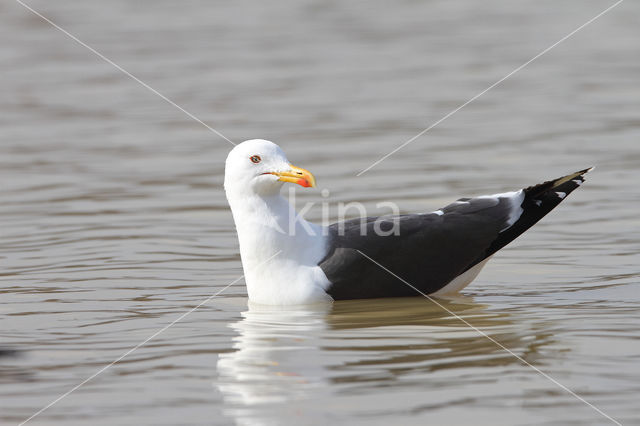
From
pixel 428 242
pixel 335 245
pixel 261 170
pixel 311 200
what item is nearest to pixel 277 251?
pixel 335 245

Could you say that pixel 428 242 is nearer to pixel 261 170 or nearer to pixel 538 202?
pixel 538 202

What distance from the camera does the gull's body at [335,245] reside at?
25.0ft

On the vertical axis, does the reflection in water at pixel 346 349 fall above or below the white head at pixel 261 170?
below

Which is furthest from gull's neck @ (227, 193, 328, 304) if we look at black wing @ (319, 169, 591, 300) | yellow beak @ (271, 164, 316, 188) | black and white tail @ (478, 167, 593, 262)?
black and white tail @ (478, 167, 593, 262)

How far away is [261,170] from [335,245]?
70cm

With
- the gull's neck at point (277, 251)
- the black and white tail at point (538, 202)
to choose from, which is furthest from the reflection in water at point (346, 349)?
the black and white tail at point (538, 202)

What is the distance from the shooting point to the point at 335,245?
7754 mm

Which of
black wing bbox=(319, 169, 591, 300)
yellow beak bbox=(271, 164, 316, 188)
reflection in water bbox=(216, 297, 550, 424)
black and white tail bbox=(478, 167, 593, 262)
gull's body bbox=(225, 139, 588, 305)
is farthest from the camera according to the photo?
black and white tail bbox=(478, 167, 593, 262)

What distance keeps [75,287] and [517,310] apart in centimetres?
307

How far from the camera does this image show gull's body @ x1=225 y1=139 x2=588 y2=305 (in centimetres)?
761

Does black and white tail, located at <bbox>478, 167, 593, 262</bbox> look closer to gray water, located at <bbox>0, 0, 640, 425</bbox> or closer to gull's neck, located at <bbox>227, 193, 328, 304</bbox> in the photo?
gray water, located at <bbox>0, 0, 640, 425</bbox>

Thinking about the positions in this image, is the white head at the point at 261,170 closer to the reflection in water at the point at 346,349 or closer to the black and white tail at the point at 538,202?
the reflection in water at the point at 346,349

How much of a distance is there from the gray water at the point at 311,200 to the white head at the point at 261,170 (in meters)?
0.80

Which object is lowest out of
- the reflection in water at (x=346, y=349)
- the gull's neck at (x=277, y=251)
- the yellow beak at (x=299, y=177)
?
the reflection in water at (x=346, y=349)
